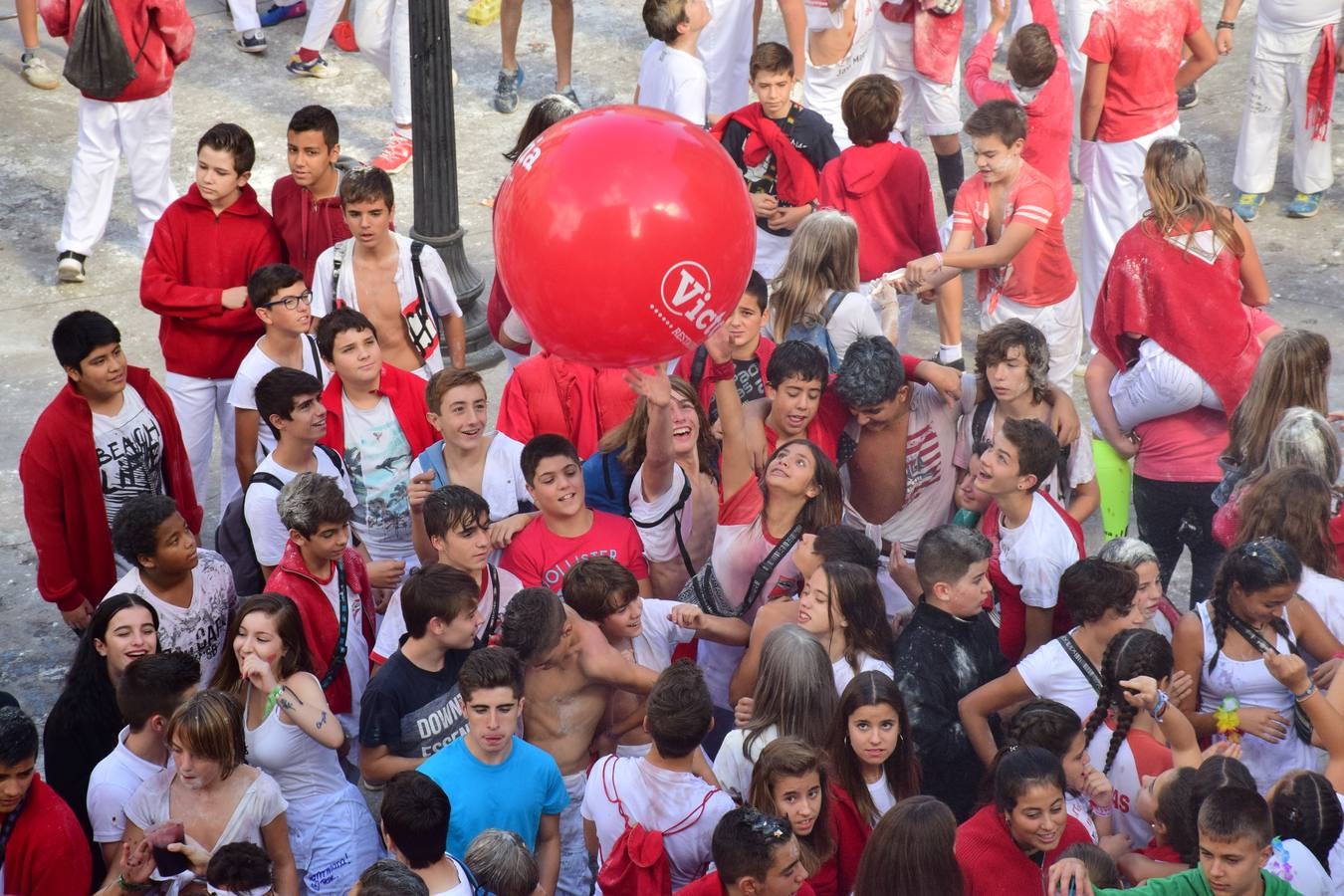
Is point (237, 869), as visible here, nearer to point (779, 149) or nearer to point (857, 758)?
point (857, 758)

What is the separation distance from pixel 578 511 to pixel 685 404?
21.8 inches

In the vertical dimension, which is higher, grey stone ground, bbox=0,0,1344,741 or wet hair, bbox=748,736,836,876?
wet hair, bbox=748,736,836,876

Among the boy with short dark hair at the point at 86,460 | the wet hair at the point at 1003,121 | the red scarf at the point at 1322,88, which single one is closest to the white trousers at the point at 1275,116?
the red scarf at the point at 1322,88

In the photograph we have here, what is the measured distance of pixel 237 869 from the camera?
4254 millimetres

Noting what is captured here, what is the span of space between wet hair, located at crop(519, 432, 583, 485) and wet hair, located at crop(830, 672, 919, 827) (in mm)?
1352

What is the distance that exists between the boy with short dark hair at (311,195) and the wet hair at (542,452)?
74.4 inches

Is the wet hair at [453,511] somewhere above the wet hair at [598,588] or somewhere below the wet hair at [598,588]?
above

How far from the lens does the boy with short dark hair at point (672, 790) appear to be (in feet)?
14.4

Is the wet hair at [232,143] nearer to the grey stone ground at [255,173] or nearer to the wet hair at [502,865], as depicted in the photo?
the grey stone ground at [255,173]

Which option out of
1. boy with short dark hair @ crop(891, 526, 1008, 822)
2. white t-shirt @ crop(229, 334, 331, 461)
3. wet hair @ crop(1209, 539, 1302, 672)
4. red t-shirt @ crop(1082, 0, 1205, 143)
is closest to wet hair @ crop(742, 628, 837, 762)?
boy with short dark hair @ crop(891, 526, 1008, 822)

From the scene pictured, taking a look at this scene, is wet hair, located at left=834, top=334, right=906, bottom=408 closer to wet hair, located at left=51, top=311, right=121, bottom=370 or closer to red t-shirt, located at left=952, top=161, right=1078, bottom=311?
red t-shirt, located at left=952, top=161, right=1078, bottom=311

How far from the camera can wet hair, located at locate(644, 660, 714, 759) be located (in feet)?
14.3

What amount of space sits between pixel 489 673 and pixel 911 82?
18.8ft

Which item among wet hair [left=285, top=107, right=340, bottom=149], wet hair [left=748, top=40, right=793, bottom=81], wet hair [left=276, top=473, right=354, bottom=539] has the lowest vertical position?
wet hair [left=276, top=473, right=354, bottom=539]
